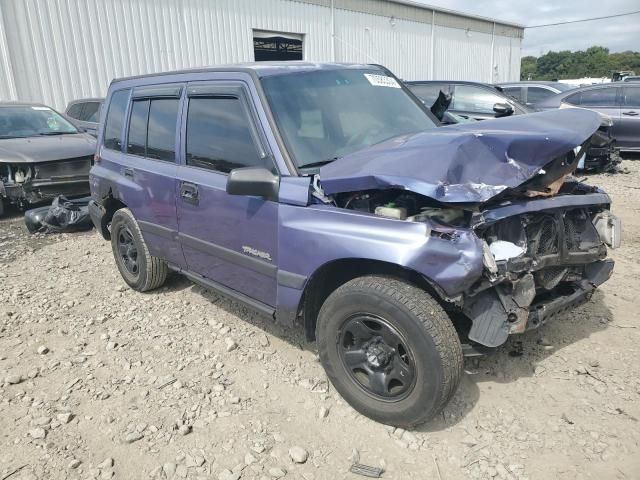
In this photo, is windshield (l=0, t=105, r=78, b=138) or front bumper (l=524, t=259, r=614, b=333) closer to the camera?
front bumper (l=524, t=259, r=614, b=333)

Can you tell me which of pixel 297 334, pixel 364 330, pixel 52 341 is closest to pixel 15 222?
pixel 52 341

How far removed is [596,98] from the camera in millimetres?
10133

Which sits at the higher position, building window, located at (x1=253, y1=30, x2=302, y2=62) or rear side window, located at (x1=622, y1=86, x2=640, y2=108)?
building window, located at (x1=253, y1=30, x2=302, y2=62)

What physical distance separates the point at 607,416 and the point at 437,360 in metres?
1.09

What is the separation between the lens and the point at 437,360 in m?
2.37

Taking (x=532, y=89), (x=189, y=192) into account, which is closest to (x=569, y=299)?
(x=189, y=192)

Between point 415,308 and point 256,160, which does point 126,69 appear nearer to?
point 256,160

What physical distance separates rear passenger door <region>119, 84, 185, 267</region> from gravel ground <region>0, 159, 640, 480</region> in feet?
2.31

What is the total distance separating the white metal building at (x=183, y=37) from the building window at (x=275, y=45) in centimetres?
4

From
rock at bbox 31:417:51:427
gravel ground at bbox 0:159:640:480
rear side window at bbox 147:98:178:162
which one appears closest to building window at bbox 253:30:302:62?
rear side window at bbox 147:98:178:162

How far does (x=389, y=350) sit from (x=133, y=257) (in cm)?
302

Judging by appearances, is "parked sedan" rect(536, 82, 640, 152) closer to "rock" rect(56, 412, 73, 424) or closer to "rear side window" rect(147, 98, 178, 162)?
"rear side window" rect(147, 98, 178, 162)

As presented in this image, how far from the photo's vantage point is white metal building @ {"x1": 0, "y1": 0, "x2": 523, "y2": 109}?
449 inches

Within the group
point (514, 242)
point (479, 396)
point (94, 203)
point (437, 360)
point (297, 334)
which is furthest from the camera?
point (94, 203)
